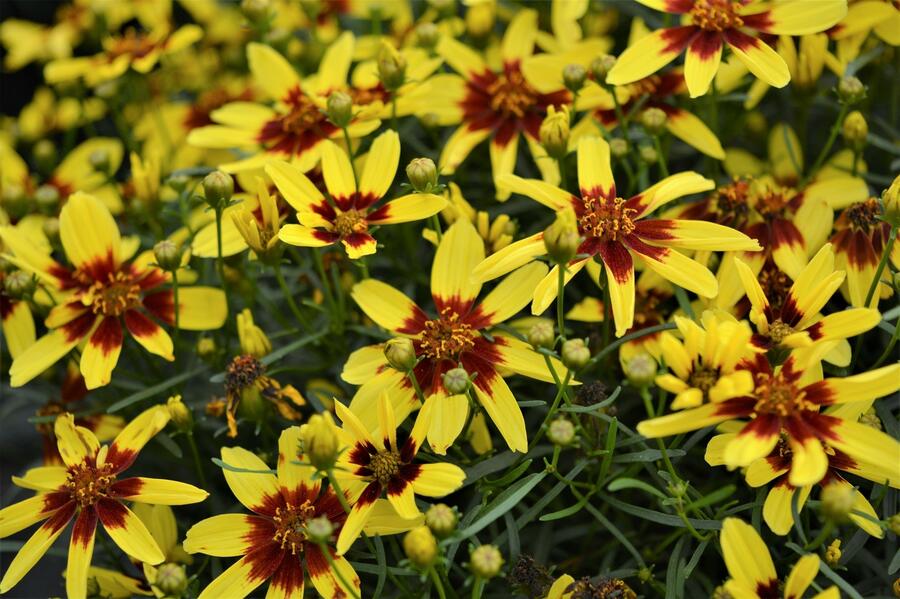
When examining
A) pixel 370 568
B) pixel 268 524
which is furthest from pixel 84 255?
pixel 370 568

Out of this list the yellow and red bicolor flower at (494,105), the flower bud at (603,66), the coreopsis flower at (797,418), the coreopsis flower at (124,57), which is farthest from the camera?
the coreopsis flower at (124,57)

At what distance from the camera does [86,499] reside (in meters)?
0.96

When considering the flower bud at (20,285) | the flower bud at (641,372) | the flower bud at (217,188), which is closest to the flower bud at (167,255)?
the flower bud at (217,188)

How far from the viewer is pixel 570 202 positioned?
3.19 ft

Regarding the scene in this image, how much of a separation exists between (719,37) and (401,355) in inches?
19.2

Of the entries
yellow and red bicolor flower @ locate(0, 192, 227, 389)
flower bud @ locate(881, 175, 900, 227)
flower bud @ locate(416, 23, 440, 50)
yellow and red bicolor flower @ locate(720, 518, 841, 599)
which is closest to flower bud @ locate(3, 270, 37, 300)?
yellow and red bicolor flower @ locate(0, 192, 227, 389)

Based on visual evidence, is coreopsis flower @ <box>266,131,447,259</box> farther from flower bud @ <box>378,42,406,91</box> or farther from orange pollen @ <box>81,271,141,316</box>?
orange pollen @ <box>81,271,141,316</box>

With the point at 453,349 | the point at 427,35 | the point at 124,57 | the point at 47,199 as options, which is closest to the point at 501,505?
the point at 453,349

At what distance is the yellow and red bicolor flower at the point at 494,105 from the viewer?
1.17 m

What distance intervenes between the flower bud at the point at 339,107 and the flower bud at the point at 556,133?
0.66ft

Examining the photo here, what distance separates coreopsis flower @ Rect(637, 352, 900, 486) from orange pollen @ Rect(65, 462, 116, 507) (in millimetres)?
522

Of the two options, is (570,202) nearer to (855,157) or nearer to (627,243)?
(627,243)

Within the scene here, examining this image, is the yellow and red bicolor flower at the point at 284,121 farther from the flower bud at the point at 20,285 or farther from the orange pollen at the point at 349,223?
the flower bud at the point at 20,285

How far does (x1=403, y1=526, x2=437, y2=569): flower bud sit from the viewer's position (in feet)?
2.51
